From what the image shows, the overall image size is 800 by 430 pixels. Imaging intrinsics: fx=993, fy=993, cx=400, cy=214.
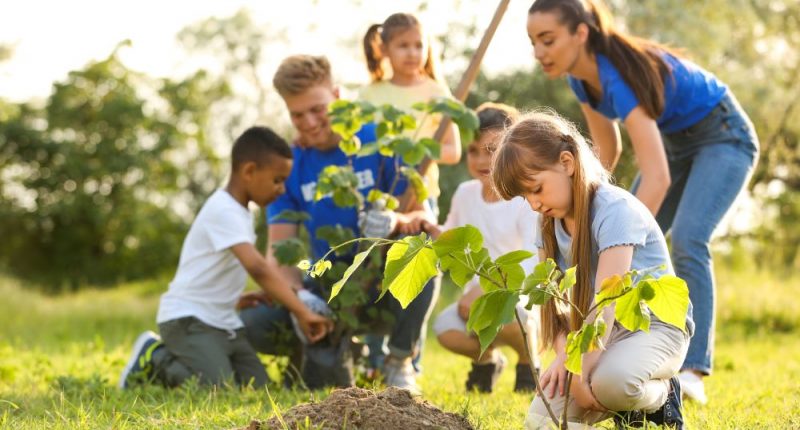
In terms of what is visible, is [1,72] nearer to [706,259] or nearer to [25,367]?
[25,367]

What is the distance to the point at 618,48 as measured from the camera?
3.83m

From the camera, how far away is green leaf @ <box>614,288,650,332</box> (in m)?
2.31

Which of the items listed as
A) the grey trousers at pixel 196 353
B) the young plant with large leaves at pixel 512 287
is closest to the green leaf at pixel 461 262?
the young plant with large leaves at pixel 512 287

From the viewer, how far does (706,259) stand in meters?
3.89

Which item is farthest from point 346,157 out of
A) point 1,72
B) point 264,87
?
point 264,87

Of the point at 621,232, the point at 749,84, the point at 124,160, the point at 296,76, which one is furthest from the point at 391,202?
the point at 124,160

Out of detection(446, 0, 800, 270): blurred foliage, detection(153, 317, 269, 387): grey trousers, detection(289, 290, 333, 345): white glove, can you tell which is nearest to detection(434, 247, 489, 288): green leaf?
detection(289, 290, 333, 345): white glove

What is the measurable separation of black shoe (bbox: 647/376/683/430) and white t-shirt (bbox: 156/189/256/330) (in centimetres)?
190

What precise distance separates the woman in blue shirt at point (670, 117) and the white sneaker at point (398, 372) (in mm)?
1112

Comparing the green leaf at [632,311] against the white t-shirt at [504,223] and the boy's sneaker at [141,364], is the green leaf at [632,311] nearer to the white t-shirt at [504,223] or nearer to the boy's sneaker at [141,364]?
the white t-shirt at [504,223]

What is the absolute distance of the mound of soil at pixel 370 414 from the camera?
8.32 ft

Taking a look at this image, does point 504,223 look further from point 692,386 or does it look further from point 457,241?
point 457,241

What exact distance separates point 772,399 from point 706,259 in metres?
0.62

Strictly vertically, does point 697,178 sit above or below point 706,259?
above
